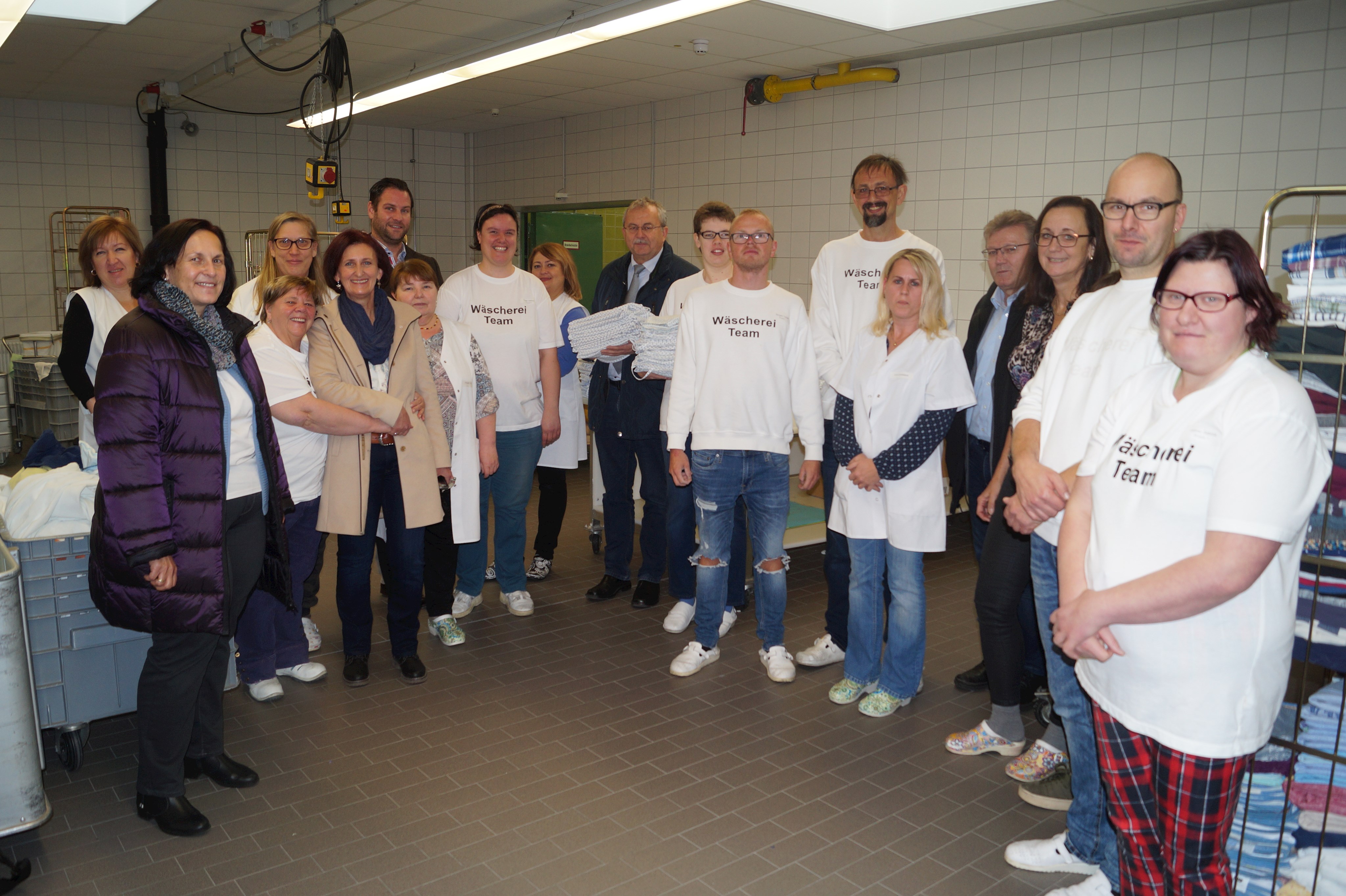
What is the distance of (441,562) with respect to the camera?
394cm

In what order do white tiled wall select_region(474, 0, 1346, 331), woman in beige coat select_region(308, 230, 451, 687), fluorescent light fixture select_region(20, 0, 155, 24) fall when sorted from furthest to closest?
fluorescent light fixture select_region(20, 0, 155, 24), white tiled wall select_region(474, 0, 1346, 331), woman in beige coat select_region(308, 230, 451, 687)

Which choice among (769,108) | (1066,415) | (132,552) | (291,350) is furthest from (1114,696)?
(769,108)

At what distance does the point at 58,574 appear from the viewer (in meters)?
2.77

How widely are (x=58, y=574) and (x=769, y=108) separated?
6032 mm

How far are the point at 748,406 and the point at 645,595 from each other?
53.9 inches

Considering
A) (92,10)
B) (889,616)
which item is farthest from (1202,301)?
(92,10)

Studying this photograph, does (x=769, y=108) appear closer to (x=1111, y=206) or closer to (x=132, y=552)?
(x=1111, y=206)

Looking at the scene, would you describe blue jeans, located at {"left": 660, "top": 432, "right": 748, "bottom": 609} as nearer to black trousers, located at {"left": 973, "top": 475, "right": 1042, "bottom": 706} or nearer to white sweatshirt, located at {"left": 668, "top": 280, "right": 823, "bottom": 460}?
white sweatshirt, located at {"left": 668, "top": 280, "right": 823, "bottom": 460}

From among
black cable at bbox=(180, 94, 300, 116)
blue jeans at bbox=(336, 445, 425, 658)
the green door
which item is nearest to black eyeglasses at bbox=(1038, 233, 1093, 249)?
blue jeans at bbox=(336, 445, 425, 658)

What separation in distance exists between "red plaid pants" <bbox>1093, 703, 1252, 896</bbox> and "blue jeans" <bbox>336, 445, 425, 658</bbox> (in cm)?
246

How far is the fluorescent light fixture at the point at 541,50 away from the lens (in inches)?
200

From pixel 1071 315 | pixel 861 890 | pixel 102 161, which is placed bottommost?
pixel 861 890

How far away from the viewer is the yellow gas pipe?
6332mm

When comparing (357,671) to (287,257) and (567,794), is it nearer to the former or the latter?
(567,794)
